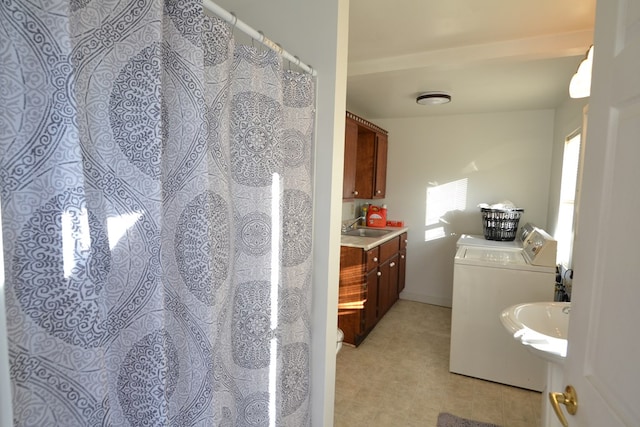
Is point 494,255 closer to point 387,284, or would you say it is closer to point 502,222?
point 502,222

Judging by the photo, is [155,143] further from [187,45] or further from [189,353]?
[189,353]

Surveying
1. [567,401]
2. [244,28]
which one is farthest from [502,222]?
[244,28]

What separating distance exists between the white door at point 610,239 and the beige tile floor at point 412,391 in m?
1.56

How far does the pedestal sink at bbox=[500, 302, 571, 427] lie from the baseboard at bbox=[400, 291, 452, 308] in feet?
8.15

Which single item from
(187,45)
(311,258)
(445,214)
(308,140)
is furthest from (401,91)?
(187,45)

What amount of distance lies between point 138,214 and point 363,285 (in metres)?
2.41

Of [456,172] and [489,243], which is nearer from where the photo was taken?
[489,243]

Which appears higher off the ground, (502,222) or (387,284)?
(502,222)

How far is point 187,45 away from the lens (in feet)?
2.70

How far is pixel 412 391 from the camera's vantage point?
2357 mm

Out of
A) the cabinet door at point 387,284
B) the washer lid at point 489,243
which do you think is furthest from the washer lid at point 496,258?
the cabinet door at point 387,284

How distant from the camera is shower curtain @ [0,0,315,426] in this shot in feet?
1.79

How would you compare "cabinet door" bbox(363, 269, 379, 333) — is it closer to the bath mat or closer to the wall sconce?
the bath mat

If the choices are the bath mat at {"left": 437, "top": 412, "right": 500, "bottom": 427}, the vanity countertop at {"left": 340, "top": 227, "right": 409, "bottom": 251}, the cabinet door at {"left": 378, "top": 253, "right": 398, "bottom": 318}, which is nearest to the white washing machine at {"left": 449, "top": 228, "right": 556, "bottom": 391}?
the bath mat at {"left": 437, "top": 412, "right": 500, "bottom": 427}
